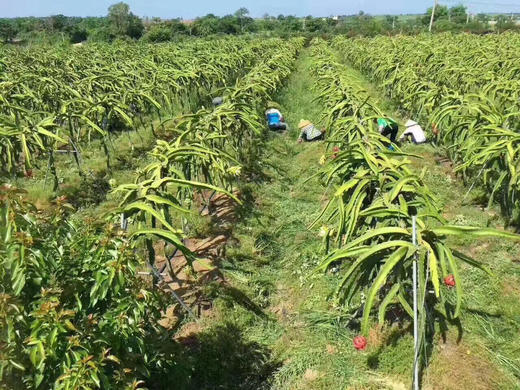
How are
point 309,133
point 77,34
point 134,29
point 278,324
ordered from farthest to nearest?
point 77,34 < point 134,29 < point 309,133 < point 278,324

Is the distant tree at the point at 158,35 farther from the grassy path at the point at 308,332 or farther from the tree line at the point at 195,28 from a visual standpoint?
the grassy path at the point at 308,332

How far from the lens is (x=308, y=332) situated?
3.30 meters

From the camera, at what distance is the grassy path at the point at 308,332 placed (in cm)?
284

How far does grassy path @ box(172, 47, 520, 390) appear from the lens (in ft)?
9.31

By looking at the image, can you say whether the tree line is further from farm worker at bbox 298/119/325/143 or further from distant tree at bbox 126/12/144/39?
farm worker at bbox 298/119/325/143

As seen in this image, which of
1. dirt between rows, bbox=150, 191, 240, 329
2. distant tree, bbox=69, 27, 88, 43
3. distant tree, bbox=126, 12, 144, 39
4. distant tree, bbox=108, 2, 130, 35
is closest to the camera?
dirt between rows, bbox=150, 191, 240, 329

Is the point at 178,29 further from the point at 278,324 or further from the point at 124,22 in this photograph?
the point at 278,324

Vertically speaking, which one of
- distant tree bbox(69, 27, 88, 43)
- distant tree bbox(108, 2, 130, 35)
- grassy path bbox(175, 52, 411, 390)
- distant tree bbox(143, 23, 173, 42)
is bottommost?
grassy path bbox(175, 52, 411, 390)

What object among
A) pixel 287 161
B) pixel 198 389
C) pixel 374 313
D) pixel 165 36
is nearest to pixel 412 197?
pixel 374 313

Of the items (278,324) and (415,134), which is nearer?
(278,324)

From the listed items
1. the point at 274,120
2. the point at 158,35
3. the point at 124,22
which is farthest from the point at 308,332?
the point at 124,22

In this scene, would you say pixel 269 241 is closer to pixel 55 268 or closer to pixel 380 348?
pixel 380 348

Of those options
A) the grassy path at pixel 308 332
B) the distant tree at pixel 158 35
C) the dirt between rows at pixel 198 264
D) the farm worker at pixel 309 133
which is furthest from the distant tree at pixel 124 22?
the grassy path at pixel 308 332

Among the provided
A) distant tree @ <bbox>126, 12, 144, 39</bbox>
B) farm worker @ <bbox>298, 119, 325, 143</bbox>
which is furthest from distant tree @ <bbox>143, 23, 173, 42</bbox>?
farm worker @ <bbox>298, 119, 325, 143</bbox>
